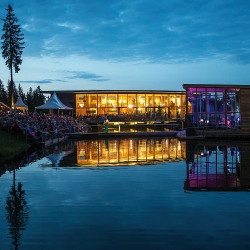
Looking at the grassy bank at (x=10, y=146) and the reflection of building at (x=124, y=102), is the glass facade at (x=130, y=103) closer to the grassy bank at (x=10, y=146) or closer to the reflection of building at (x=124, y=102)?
the reflection of building at (x=124, y=102)

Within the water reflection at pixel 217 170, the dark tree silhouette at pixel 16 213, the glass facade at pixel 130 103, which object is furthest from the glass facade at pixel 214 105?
the glass facade at pixel 130 103

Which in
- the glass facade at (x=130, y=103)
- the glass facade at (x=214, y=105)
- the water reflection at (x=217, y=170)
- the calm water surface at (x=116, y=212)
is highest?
the glass facade at (x=130, y=103)

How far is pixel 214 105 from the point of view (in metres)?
29.2

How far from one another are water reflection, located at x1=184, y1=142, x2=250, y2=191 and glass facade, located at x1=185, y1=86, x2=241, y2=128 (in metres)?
9.21

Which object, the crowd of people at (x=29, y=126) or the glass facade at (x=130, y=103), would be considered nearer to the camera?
the crowd of people at (x=29, y=126)

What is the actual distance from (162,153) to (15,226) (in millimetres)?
12999

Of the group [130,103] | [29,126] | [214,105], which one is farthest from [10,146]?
[130,103]

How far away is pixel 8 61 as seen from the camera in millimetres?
52469

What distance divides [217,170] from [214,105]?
16.1 m

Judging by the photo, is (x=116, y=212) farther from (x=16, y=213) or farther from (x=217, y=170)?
(x=217, y=170)

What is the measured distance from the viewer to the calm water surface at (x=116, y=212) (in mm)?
6473

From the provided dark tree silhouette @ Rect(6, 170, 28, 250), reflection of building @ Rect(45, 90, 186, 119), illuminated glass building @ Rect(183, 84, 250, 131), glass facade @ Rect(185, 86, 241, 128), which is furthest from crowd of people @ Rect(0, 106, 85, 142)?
reflection of building @ Rect(45, 90, 186, 119)

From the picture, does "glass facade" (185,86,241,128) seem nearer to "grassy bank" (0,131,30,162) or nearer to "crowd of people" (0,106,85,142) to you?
"crowd of people" (0,106,85,142)

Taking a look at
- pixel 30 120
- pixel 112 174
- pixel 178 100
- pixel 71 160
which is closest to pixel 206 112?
pixel 30 120
